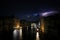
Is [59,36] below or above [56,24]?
below

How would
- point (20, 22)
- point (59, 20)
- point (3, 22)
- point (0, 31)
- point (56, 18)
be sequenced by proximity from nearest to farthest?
point (59, 20) → point (56, 18) → point (0, 31) → point (3, 22) → point (20, 22)

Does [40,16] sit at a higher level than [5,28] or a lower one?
higher

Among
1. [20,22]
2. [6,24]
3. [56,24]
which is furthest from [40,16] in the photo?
[20,22]

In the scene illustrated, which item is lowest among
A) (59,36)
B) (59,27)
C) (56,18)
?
(59,36)

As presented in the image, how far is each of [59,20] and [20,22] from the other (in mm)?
43957

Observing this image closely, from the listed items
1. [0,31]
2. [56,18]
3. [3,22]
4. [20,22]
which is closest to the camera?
[56,18]

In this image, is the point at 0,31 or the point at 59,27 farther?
the point at 0,31

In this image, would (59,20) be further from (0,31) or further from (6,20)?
(6,20)

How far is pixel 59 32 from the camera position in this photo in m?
21.2

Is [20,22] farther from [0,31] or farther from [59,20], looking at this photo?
[59,20]

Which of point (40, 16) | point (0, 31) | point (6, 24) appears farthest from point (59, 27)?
point (6, 24)

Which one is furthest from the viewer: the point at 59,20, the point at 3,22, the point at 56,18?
the point at 3,22

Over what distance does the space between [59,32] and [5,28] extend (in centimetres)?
2223

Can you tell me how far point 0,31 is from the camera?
35.1 metres
